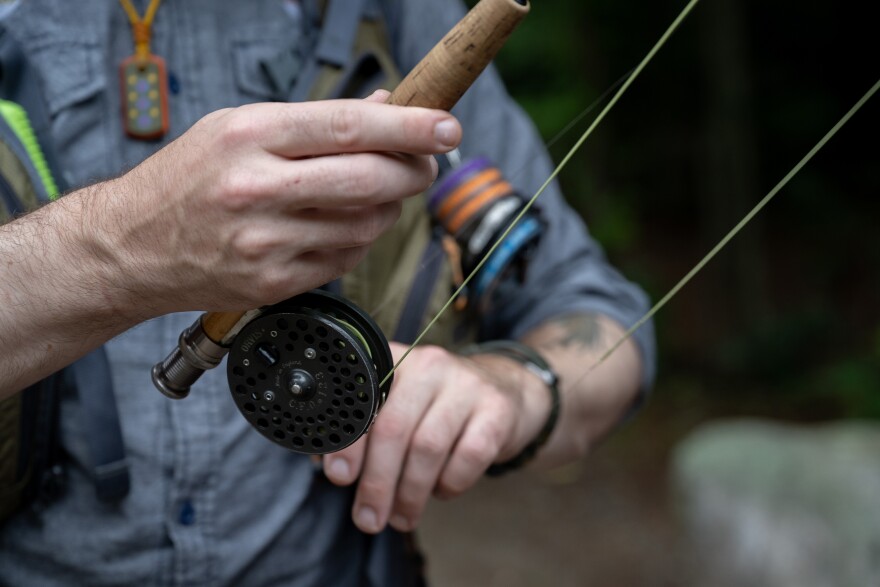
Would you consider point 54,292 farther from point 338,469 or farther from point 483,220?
point 483,220

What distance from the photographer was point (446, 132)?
92 cm

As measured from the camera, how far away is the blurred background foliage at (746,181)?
22.1 ft

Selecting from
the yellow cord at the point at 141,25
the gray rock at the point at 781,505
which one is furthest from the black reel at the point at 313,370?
the gray rock at the point at 781,505

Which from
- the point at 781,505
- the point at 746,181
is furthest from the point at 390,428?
the point at 746,181

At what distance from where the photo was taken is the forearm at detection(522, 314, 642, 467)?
171 cm

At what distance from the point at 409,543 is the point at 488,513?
12.7 ft

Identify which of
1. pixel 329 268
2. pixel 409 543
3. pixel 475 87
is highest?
pixel 329 268

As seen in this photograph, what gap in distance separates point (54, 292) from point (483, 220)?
76cm

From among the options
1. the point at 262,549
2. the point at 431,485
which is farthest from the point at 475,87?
the point at 262,549

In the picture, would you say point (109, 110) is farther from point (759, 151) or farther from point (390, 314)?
point (759, 151)

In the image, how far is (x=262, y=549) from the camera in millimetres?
1534

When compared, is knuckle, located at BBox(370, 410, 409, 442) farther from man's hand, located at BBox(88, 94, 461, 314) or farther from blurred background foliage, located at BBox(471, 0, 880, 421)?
blurred background foliage, located at BBox(471, 0, 880, 421)

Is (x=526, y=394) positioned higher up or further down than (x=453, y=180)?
further down

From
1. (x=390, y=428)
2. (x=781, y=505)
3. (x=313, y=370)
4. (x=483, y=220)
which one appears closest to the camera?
(x=313, y=370)
